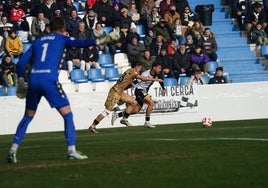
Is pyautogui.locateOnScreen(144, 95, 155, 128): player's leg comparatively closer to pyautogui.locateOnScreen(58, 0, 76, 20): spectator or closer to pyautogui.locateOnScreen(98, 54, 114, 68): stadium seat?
pyautogui.locateOnScreen(98, 54, 114, 68): stadium seat

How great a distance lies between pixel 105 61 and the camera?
1288 inches

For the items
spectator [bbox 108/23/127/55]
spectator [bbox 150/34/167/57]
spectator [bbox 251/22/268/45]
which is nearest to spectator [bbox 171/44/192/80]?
spectator [bbox 150/34/167/57]

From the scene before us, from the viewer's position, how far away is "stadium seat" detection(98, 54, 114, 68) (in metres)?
32.5

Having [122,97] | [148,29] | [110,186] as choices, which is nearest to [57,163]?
[110,186]

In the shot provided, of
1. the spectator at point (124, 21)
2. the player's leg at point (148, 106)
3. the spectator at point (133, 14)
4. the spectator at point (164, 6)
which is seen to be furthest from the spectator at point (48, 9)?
the player's leg at point (148, 106)

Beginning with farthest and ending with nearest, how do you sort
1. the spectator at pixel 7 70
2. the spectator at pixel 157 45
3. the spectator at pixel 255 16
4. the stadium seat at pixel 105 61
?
1. the spectator at pixel 255 16
2. the spectator at pixel 157 45
3. the stadium seat at pixel 105 61
4. the spectator at pixel 7 70

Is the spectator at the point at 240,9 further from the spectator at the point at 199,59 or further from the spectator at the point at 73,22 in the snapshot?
the spectator at the point at 73,22

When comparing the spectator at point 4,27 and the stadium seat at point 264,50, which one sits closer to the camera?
the spectator at point 4,27

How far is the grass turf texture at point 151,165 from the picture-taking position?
11125mm

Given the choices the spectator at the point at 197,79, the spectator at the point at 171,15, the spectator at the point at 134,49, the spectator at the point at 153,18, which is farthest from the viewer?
the spectator at the point at 171,15

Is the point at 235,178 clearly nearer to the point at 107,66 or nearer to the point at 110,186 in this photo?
the point at 110,186

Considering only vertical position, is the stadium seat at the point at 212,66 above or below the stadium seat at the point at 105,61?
below

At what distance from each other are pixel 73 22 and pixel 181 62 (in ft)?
13.6

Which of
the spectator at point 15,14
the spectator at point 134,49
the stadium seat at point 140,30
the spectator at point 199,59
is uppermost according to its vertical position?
the spectator at point 15,14
